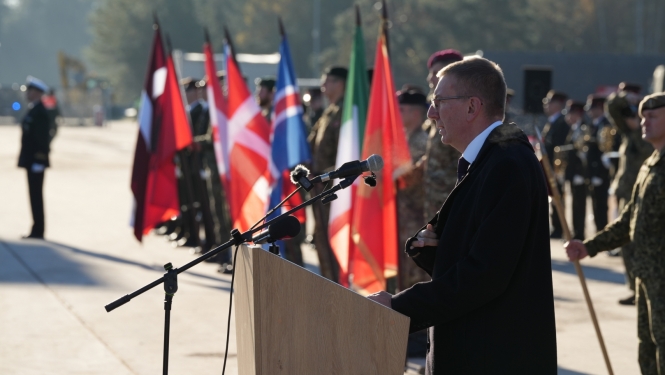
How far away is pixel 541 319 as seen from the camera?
2955 mm

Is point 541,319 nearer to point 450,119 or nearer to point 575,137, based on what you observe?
point 450,119

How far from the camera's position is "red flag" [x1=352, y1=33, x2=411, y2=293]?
7.17 metres

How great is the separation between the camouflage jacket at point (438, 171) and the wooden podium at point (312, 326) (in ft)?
12.6

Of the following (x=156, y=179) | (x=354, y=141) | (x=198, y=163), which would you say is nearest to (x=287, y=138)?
(x=354, y=141)

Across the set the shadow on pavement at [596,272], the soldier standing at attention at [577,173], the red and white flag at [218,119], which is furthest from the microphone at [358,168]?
the soldier standing at attention at [577,173]

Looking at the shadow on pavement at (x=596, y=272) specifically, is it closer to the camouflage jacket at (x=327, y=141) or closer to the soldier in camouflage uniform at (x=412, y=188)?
the camouflage jacket at (x=327, y=141)

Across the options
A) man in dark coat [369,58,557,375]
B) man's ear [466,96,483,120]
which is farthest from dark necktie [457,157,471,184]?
man's ear [466,96,483,120]

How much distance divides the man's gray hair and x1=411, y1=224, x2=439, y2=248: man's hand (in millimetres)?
423

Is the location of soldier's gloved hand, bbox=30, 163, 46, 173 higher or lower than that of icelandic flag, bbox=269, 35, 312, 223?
lower

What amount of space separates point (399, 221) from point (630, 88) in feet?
21.1

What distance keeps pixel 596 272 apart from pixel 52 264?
6229 mm

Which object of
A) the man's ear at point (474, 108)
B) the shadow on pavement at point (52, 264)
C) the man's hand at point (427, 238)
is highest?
the man's ear at point (474, 108)

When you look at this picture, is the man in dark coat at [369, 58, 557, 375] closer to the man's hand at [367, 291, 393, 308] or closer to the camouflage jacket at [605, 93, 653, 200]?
the man's hand at [367, 291, 393, 308]

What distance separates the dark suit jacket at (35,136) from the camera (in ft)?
42.5
